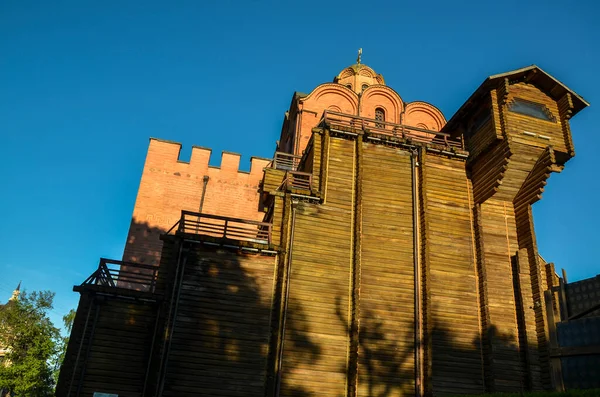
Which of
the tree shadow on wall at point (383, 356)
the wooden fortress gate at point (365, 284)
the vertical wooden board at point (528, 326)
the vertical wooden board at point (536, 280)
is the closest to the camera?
the wooden fortress gate at point (365, 284)

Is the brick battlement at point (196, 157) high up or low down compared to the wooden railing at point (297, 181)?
up

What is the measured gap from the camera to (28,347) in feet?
99.8

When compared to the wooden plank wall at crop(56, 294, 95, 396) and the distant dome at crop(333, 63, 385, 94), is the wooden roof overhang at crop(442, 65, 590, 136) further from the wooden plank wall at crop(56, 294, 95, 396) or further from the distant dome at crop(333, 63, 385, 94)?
the wooden plank wall at crop(56, 294, 95, 396)

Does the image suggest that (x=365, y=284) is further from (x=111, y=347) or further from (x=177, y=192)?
(x=177, y=192)

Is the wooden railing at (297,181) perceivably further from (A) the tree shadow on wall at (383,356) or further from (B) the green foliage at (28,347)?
(B) the green foliage at (28,347)

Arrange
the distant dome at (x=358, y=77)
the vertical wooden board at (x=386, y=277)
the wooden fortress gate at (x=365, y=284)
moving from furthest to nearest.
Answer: the distant dome at (x=358, y=77) < the vertical wooden board at (x=386, y=277) < the wooden fortress gate at (x=365, y=284)

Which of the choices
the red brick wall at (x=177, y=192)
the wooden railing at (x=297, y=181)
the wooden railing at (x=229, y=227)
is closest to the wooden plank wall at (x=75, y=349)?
the wooden railing at (x=229, y=227)

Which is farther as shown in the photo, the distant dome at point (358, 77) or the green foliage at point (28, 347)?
the distant dome at point (358, 77)

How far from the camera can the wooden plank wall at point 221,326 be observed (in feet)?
53.5

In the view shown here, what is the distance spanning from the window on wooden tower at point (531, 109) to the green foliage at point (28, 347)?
28687 millimetres

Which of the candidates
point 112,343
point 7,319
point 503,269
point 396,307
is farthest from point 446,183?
point 7,319

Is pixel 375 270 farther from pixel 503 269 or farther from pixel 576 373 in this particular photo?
pixel 576 373

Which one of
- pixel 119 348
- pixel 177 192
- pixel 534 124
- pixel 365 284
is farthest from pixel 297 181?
pixel 177 192

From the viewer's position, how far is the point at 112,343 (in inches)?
669
